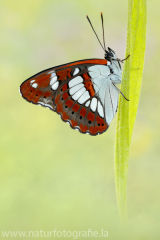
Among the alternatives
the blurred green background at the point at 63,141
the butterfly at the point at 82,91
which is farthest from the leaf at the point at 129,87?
the blurred green background at the point at 63,141

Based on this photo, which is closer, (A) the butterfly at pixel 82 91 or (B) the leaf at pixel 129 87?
(B) the leaf at pixel 129 87

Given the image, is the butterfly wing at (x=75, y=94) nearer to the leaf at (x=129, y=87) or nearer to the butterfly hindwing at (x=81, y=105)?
the butterfly hindwing at (x=81, y=105)

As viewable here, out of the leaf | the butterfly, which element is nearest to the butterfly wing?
the butterfly

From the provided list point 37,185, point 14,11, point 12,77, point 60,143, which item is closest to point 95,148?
point 60,143

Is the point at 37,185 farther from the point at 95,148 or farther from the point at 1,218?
the point at 95,148

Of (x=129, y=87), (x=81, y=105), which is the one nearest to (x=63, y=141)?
(x=81, y=105)

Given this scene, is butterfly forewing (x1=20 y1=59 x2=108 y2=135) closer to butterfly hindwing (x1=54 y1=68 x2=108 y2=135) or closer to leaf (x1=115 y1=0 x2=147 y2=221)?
butterfly hindwing (x1=54 y1=68 x2=108 y2=135)

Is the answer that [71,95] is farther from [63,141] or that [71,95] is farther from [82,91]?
[63,141]

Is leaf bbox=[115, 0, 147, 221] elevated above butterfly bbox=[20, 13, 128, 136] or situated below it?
below
